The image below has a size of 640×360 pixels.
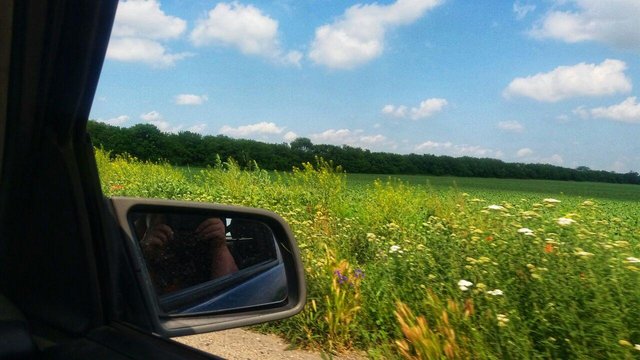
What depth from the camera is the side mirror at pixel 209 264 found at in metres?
1.52

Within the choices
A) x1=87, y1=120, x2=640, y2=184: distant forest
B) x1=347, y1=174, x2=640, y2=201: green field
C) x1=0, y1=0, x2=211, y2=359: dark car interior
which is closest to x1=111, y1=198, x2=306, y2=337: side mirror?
x1=0, y1=0, x2=211, y2=359: dark car interior

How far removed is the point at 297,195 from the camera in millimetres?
9859

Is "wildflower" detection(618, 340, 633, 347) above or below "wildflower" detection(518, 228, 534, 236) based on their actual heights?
below

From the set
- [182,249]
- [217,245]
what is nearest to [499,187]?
[217,245]

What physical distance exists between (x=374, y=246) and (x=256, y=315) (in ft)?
14.7

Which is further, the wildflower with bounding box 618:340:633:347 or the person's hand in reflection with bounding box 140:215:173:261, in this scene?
the wildflower with bounding box 618:340:633:347

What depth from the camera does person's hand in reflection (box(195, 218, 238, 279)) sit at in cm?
180

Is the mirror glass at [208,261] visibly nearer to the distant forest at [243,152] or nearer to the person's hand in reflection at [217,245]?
the person's hand in reflection at [217,245]

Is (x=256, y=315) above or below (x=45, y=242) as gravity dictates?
below

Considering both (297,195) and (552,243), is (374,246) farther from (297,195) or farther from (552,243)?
(297,195)

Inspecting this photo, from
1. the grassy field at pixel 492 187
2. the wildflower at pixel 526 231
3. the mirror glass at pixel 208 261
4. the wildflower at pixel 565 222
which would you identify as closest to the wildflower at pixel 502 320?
the wildflower at pixel 526 231

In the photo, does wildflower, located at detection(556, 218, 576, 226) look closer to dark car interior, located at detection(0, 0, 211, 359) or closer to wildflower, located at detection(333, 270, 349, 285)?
wildflower, located at detection(333, 270, 349, 285)

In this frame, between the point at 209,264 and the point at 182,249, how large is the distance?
0.13 m

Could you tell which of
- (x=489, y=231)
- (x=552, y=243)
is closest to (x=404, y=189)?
(x=489, y=231)
